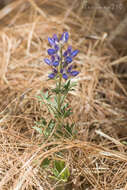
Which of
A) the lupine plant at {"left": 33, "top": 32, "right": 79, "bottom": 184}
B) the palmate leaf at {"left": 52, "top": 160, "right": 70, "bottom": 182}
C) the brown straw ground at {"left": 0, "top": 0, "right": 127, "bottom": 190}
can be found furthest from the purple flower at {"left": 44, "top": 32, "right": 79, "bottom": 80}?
the palmate leaf at {"left": 52, "top": 160, "right": 70, "bottom": 182}

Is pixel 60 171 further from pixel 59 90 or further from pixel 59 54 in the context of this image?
pixel 59 54

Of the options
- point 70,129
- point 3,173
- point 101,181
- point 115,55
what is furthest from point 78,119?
point 115,55

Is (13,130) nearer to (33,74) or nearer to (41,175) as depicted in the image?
(41,175)

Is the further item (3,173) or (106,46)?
(106,46)

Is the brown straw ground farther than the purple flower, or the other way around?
the brown straw ground

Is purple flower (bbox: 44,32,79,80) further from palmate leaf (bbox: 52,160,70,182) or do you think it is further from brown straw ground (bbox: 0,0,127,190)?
palmate leaf (bbox: 52,160,70,182)

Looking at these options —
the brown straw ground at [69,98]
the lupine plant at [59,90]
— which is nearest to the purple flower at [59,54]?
the lupine plant at [59,90]

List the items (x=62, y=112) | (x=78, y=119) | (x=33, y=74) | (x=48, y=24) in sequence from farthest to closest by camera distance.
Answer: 1. (x=48, y=24)
2. (x=33, y=74)
3. (x=78, y=119)
4. (x=62, y=112)

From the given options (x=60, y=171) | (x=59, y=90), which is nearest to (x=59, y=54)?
(x=59, y=90)

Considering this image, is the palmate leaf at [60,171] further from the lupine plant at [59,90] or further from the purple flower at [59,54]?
the purple flower at [59,54]
